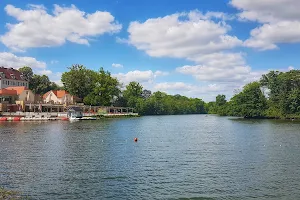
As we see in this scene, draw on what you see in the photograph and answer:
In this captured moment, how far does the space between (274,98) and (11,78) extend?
4760 inches

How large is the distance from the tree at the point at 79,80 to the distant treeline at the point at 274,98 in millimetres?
73123

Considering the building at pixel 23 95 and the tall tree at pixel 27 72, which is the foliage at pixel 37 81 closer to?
the tall tree at pixel 27 72

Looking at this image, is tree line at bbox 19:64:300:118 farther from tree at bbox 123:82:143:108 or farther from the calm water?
the calm water

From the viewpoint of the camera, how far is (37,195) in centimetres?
2009

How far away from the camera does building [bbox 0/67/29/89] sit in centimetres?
13512

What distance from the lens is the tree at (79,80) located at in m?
148

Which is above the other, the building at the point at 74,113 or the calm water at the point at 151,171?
the building at the point at 74,113

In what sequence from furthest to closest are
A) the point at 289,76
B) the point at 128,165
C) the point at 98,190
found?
the point at 289,76 < the point at 128,165 < the point at 98,190

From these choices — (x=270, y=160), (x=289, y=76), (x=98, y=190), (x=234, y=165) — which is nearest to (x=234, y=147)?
(x=270, y=160)

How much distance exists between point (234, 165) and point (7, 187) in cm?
2002

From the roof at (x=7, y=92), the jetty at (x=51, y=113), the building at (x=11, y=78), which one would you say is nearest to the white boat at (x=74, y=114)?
the jetty at (x=51, y=113)

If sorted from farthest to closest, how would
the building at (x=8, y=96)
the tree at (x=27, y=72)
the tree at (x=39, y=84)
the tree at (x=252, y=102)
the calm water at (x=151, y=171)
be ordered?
the tree at (x=27, y=72) → the tree at (x=39, y=84) → the tree at (x=252, y=102) → the building at (x=8, y=96) → the calm water at (x=151, y=171)

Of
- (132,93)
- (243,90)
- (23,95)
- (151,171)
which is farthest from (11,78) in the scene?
(151,171)

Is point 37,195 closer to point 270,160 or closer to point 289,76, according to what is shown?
point 270,160
